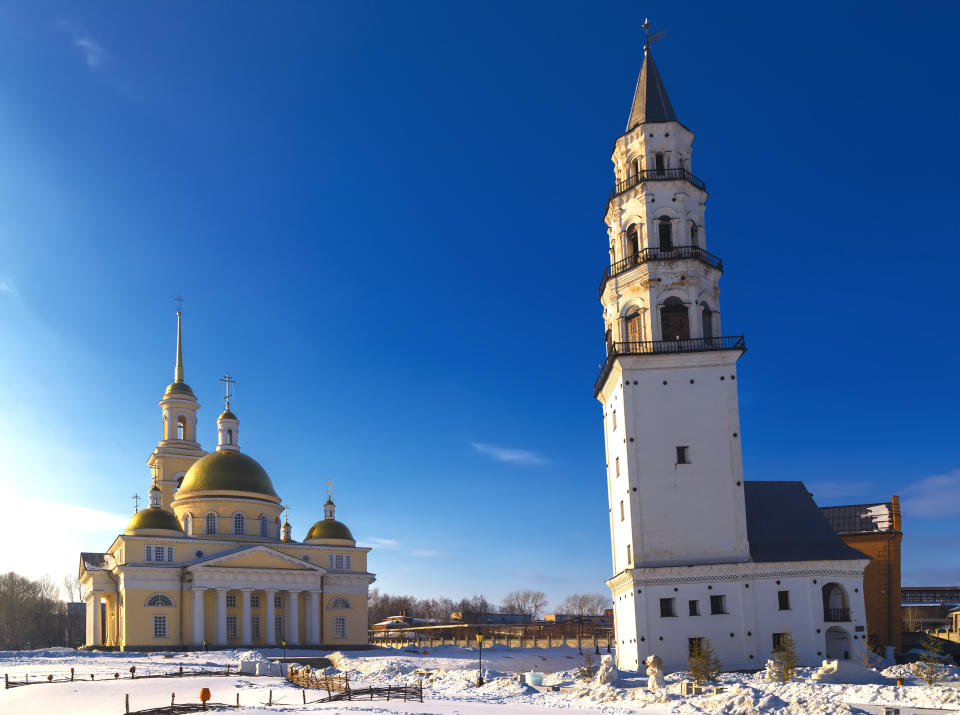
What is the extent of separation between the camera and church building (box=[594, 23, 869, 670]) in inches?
1491

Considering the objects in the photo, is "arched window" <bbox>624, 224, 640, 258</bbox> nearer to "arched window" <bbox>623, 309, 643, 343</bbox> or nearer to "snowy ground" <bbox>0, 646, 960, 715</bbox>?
"arched window" <bbox>623, 309, 643, 343</bbox>

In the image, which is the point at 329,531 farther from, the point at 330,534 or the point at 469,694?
the point at 469,694

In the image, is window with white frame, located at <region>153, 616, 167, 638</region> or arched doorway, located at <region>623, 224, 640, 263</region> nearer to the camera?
arched doorway, located at <region>623, 224, 640, 263</region>

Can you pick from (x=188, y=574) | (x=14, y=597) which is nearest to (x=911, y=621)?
(x=188, y=574)

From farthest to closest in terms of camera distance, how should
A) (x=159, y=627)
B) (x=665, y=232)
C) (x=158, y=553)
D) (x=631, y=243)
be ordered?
(x=158, y=553) < (x=159, y=627) < (x=631, y=243) < (x=665, y=232)

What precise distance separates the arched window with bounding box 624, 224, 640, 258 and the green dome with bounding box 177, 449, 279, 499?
39580 millimetres

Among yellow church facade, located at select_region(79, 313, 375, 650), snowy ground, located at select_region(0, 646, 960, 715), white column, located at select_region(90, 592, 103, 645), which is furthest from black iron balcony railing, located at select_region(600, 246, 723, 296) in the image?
white column, located at select_region(90, 592, 103, 645)

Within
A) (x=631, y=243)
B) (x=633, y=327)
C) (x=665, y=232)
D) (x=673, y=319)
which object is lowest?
(x=633, y=327)

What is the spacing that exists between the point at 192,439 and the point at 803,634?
197 ft

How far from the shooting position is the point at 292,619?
67.2 metres

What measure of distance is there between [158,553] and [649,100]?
4434 cm

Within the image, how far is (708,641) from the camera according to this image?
37.3m

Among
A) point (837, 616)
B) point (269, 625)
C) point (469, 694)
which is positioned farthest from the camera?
point (269, 625)

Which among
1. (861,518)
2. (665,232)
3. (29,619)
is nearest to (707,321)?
(665,232)
